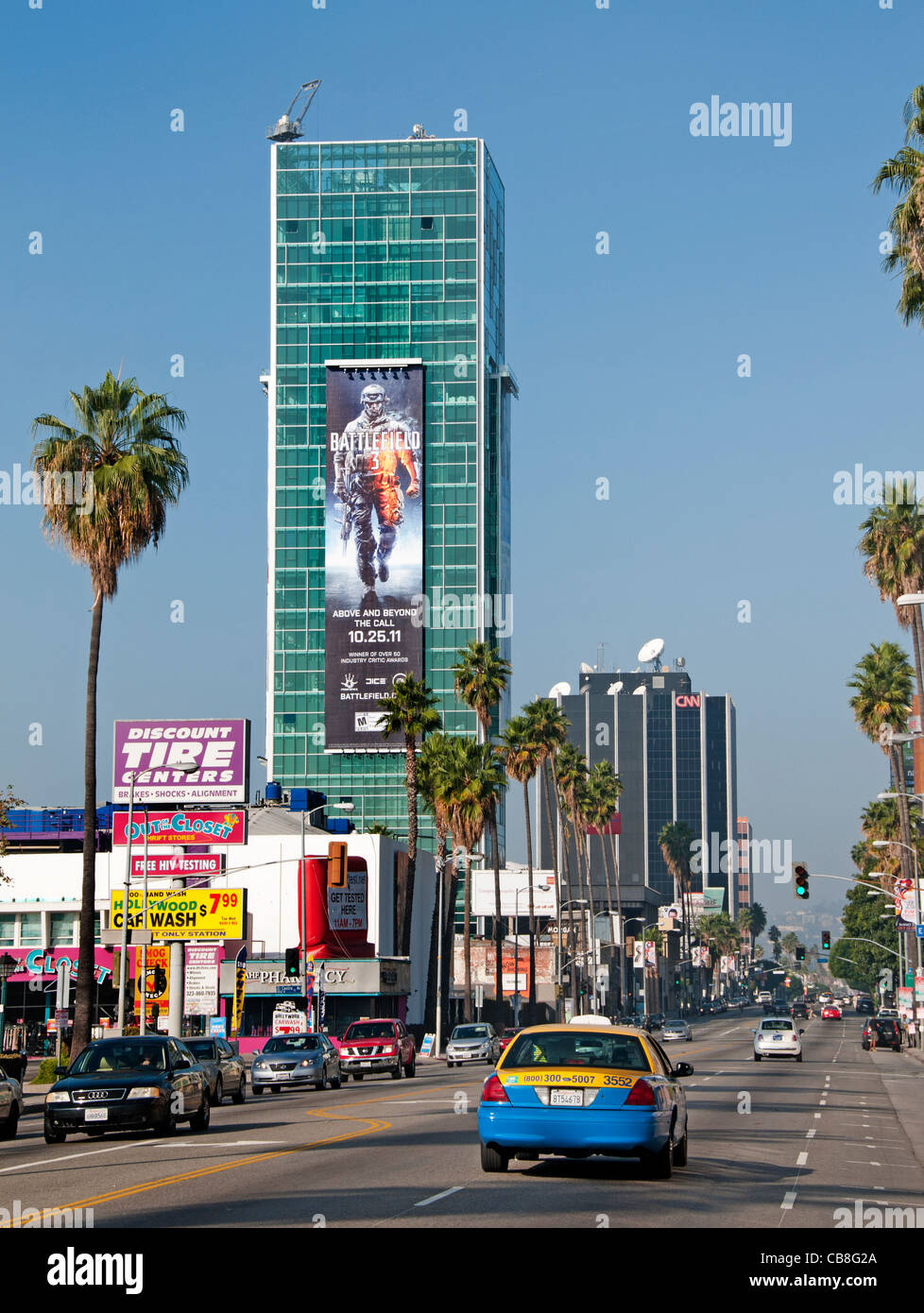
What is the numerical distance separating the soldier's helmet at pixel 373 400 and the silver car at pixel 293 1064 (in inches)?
4345

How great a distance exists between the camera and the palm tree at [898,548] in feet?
241

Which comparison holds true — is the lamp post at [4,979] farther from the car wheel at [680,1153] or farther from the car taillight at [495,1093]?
the car taillight at [495,1093]

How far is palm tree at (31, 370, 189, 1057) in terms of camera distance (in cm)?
4541

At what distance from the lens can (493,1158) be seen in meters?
18.3

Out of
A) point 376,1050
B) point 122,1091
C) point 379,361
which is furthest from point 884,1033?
point 379,361

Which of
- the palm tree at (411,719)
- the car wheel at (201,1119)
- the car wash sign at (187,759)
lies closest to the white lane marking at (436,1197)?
the car wheel at (201,1119)

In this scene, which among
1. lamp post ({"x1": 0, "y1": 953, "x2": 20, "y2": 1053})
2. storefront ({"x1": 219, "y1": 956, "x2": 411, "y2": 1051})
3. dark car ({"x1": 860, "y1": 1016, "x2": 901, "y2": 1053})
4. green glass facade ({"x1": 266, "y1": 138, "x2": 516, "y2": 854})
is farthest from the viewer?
green glass facade ({"x1": 266, "y1": 138, "x2": 516, "y2": 854})

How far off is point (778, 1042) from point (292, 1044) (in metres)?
22.9

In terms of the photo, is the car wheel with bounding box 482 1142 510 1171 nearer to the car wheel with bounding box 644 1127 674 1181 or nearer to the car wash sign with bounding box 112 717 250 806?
the car wheel with bounding box 644 1127 674 1181

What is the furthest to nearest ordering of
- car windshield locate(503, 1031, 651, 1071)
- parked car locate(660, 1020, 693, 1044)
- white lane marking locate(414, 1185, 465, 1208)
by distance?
parked car locate(660, 1020, 693, 1044) → car windshield locate(503, 1031, 651, 1071) → white lane marking locate(414, 1185, 465, 1208)

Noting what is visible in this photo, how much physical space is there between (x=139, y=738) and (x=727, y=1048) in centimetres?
3182

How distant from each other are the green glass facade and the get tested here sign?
7942cm

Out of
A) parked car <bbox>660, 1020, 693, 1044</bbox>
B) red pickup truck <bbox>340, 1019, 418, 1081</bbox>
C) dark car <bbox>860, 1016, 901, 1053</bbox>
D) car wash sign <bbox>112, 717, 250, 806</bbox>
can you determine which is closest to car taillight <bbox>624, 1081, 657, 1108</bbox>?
red pickup truck <bbox>340, 1019, 418, 1081</bbox>
